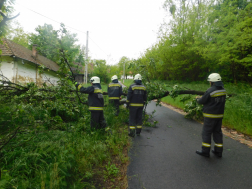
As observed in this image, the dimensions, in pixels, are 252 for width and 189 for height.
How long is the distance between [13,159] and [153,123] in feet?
16.6

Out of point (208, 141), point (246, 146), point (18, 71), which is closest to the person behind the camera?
point (208, 141)

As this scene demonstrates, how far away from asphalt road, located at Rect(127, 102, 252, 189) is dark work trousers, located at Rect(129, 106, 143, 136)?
283 mm

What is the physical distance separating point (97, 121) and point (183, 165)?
102 inches

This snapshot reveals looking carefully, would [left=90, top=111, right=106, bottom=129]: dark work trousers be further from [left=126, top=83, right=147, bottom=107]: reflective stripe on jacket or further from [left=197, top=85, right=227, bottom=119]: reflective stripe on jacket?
[left=197, top=85, right=227, bottom=119]: reflective stripe on jacket

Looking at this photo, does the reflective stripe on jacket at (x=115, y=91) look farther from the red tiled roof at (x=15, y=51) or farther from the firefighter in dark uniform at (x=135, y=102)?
the red tiled roof at (x=15, y=51)

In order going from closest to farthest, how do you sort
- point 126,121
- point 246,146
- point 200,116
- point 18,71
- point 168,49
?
point 246,146 → point 126,121 → point 200,116 → point 18,71 → point 168,49

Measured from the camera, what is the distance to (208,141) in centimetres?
375

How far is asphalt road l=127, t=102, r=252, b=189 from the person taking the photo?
2680mm

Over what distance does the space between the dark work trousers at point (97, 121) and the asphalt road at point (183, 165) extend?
43.5 inches

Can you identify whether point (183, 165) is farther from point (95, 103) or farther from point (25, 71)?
point (25, 71)

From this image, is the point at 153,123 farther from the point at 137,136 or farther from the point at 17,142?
the point at 17,142

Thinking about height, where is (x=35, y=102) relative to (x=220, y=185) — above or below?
above

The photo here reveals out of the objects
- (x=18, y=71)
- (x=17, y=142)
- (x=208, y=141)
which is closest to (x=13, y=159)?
(x=17, y=142)

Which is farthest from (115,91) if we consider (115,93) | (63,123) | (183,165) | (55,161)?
(55,161)
